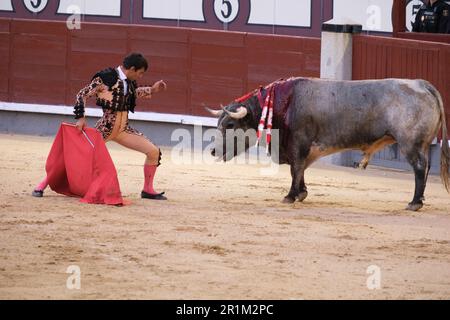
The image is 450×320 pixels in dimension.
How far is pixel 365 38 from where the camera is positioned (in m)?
12.5

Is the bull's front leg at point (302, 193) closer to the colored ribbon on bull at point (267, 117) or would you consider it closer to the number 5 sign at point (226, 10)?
the colored ribbon on bull at point (267, 117)

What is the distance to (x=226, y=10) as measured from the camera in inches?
631

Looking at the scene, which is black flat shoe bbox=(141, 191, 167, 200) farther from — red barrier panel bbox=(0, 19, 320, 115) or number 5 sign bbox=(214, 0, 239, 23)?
number 5 sign bbox=(214, 0, 239, 23)

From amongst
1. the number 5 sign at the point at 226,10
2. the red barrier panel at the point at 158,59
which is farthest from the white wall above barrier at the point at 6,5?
the number 5 sign at the point at 226,10

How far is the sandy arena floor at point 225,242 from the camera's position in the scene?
6465 mm

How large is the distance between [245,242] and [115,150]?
18.0 feet

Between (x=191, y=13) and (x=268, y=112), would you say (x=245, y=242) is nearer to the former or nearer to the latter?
(x=268, y=112)

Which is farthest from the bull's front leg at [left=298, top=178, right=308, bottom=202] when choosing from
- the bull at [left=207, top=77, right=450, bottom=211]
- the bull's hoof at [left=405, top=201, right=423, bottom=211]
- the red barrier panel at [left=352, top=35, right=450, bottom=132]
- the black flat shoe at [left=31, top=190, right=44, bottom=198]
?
the red barrier panel at [left=352, top=35, right=450, bottom=132]

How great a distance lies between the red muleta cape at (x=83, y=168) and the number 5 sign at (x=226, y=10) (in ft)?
23.0

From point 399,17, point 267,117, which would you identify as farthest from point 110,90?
point 399,17

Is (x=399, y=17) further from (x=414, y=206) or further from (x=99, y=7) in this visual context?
(x=99, y=7)

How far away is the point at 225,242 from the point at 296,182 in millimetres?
1766
